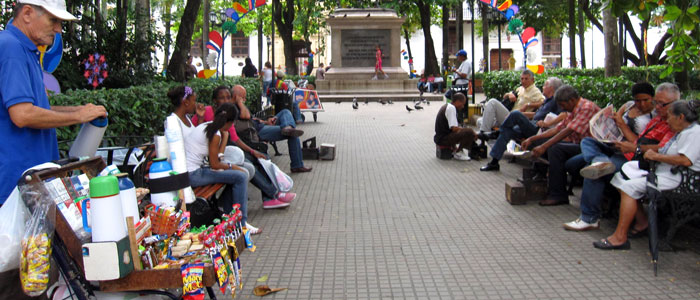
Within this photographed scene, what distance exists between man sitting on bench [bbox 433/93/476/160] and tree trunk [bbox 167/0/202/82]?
589 cm

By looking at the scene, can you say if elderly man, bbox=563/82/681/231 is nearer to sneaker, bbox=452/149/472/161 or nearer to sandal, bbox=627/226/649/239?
sandal, bbox=627/226/649/239

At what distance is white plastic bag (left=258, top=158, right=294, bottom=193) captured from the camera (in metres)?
7.15

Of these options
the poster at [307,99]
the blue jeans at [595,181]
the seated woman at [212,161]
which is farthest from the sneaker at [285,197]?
the poster at [307,99]

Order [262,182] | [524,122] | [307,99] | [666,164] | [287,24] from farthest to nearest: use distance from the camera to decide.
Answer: [287,24] < [307,99] < [524,122] < [262,182] < [666,164]

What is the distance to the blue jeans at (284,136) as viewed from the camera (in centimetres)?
978

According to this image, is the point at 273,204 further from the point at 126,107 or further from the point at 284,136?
the point at 284,136

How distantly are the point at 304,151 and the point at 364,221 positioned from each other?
4.72 metres

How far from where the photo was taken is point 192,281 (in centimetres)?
303

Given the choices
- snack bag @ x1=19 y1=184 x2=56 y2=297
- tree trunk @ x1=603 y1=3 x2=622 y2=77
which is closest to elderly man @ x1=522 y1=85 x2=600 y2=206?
snack bag @ x1=19 y1=184 x2=56 y2=297

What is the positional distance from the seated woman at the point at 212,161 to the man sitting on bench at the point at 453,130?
515 centimetres

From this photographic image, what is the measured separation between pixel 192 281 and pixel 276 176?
4.24 meters

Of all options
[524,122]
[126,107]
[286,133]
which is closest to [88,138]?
[126,107]

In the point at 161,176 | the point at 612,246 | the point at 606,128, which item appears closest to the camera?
the point at 161,176

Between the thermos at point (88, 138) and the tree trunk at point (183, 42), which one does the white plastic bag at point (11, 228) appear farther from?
the tree trunk at point (183, 42)
